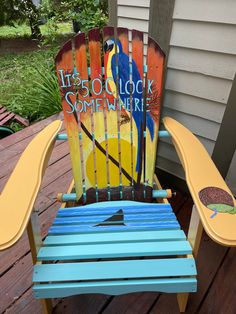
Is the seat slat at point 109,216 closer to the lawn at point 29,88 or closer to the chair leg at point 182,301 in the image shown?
the chair leg at point 182,301

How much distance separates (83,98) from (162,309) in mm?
994

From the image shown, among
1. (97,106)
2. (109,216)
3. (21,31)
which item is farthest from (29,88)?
(21,31)

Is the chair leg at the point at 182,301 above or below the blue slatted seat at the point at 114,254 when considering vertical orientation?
below

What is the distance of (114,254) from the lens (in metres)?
1.01

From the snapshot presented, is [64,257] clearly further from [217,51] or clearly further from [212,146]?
[217,51]

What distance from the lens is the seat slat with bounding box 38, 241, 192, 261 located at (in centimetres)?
101

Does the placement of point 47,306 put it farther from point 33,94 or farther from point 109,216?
point 33,94

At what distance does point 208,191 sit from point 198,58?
70 cm

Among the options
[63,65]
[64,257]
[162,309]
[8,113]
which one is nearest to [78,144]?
[63,65]

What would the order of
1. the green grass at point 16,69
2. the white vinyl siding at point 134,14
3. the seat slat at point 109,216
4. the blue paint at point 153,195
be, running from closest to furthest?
the seat slat at point 109,216 < the blue paint at point 153,195 < the white vinyl siding at point 134,14 < the green grass at point 16,69

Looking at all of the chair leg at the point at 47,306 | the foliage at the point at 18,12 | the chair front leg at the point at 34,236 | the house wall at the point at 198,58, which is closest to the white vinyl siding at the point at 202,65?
the house wall at the point at 198,58

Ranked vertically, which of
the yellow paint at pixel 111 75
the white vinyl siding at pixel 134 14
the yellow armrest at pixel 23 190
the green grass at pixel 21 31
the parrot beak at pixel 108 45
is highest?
the white vinyl siding at pixel 134 14

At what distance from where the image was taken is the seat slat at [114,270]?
3.11 feet

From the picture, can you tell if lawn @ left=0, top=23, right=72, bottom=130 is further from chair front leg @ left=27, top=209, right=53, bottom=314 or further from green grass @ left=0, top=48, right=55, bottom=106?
chair front leg @ left=27, top=209, right=53, bottom=314
